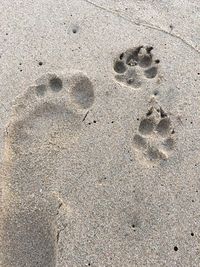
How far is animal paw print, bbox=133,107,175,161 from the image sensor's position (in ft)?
7.68

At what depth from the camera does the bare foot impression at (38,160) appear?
214 cm

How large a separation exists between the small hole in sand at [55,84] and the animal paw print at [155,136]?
57cm

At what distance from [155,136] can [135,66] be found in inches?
19.9

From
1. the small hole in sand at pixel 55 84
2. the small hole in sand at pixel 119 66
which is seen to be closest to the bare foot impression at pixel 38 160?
the small hole in sand at pixel 55 84

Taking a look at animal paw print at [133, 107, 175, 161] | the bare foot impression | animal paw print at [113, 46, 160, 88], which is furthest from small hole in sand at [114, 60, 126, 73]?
animal paw print at [133, 107, 175, 161]

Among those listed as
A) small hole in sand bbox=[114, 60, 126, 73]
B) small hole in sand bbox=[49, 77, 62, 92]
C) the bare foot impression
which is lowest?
the bare foot impression

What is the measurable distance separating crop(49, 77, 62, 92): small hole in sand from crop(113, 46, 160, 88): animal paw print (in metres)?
0.37

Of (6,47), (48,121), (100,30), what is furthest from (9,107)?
(100,30)

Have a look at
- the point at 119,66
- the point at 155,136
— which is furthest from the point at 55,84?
the point at 155,136

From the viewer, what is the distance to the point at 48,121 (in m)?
2.45

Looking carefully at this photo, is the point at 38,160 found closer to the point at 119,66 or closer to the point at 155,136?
the point at 155,136

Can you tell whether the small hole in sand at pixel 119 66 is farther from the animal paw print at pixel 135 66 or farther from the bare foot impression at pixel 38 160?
the bare foot impression at pixel 38 160

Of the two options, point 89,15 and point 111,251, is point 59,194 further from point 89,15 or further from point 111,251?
point 89,15

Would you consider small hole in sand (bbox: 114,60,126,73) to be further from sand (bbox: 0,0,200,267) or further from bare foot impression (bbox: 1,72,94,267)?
bare foot impression (bbox: 1,72,94,267)
